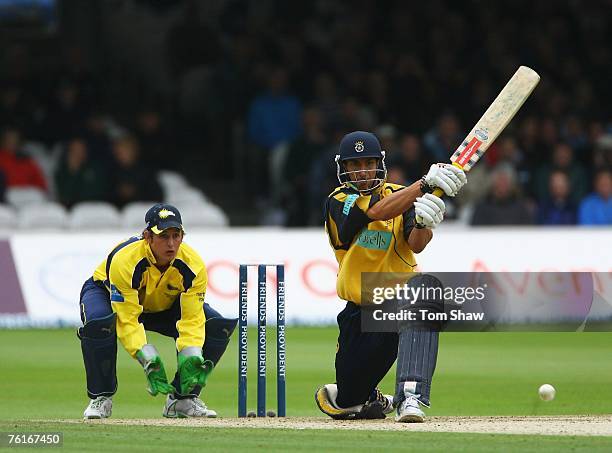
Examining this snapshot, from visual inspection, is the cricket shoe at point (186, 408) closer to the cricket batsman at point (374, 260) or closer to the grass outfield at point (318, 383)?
the grass outfield at point (318, 383)

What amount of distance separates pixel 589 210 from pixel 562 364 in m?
4.62

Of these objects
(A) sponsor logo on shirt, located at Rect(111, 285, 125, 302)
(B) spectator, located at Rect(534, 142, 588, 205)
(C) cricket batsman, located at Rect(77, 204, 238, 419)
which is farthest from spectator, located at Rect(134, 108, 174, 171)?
(A) sponsor logo on shirt, located at Rect(111, 285, 125, 302)

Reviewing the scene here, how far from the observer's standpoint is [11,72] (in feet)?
61.4

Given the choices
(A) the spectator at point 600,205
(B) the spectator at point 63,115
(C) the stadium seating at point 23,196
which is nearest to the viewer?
(A) the spectator at point 600,205

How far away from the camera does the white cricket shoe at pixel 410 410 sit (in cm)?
810

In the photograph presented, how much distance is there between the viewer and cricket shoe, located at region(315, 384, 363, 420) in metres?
8.81

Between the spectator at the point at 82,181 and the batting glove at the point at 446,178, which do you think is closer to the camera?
the batting glove at the point at 446,178

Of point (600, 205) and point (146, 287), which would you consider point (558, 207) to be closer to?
point (600, 205)

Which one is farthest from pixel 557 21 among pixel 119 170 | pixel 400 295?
pixel 400 295

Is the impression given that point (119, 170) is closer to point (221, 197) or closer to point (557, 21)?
point (221, 197)

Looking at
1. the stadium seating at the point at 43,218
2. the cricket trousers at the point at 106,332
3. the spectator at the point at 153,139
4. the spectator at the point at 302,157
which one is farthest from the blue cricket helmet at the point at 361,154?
the spectator at the point at 153,139

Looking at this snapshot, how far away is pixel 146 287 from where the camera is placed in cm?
890

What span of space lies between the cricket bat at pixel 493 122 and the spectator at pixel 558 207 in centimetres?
825

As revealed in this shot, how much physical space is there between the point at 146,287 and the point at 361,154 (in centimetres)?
163
